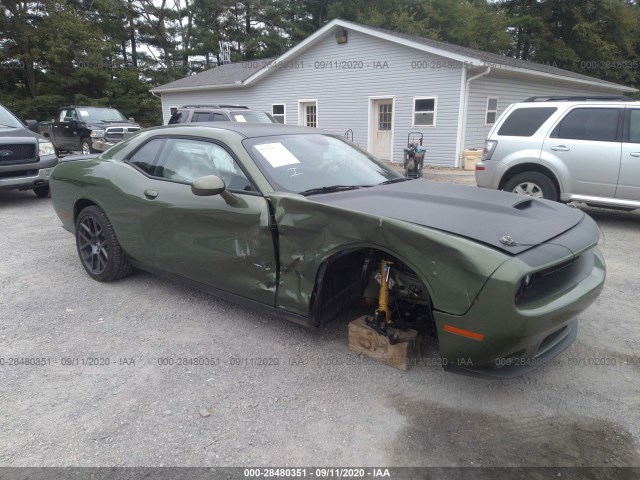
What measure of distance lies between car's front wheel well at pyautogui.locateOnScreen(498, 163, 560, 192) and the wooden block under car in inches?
192

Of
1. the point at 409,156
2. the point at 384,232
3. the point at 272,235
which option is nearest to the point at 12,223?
the point at 272,235

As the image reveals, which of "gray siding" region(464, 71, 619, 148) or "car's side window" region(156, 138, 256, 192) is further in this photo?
"gray siding" region(464, 71, 619, 148)

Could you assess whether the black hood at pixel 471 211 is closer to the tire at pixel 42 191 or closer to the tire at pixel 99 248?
the tire at pixel 99 248

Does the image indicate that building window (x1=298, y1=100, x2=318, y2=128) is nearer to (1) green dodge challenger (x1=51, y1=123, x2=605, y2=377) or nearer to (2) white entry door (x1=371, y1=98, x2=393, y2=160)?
(2) white entry door (x1=371, y1=98, x2=393, y2=160)

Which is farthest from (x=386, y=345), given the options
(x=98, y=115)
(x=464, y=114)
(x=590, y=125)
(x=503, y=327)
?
(x=98, y=115)

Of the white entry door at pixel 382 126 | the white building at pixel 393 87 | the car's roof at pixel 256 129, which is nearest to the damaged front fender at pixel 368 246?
the car's roof at pixel 256 129

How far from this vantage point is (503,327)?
7.29 feet

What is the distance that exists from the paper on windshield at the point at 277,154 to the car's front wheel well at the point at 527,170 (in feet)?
15.7

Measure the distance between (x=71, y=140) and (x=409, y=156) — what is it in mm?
11434

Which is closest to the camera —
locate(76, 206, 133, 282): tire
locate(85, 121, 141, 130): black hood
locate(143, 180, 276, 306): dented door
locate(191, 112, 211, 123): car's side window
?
locate(143, 180, 276, 306): dented door

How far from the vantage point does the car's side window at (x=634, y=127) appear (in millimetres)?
6188

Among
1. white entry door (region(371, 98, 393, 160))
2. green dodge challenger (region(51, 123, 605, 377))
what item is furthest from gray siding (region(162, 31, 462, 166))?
Result: green dodge challenger (region(51, 123, 605, 377))

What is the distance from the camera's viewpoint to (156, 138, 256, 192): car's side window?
3.35 meters

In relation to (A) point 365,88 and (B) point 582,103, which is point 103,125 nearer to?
(A) point 365,88
